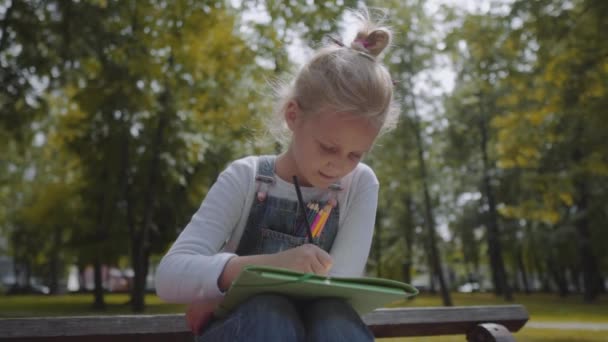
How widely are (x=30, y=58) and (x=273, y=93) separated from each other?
7.34 metres

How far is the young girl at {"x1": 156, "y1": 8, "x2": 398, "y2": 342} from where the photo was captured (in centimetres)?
149

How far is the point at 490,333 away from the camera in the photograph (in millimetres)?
2672

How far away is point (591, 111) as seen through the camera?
786 cm

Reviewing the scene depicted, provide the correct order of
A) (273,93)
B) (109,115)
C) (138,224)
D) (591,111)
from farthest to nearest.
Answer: (138,224) < (109,115) < (591,111) < (273,93)

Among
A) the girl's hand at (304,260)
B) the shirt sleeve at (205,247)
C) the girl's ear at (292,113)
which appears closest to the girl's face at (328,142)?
the girl's ear at (292,113)

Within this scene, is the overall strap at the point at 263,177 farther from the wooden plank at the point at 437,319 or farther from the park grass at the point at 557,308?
the park grass at the point at 557,308

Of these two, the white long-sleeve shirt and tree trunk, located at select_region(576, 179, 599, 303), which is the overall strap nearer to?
the white long-sleeve shirt

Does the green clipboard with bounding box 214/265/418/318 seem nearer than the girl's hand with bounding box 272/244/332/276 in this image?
Yes

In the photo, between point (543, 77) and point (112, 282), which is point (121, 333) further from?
point (112, 282)

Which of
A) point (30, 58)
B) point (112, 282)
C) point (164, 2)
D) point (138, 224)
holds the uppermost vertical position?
point (164, 2)

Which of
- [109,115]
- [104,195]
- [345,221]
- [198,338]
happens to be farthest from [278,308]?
[104,195]

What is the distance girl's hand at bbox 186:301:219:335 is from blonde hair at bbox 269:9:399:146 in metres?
0.65

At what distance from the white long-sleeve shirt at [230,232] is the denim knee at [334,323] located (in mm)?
262

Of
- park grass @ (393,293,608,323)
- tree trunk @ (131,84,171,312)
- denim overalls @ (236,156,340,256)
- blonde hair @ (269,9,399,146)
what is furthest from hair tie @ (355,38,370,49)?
park grass @ (393,293,608,323)
